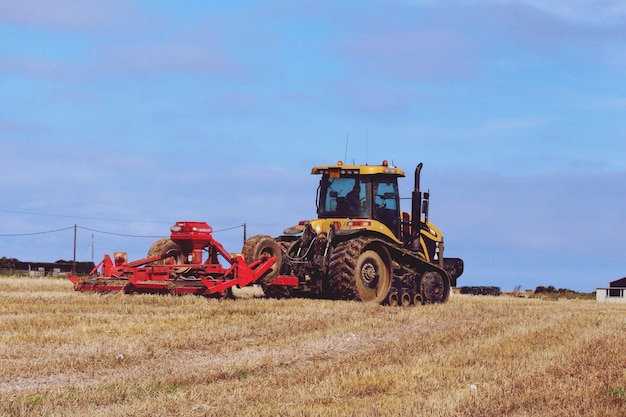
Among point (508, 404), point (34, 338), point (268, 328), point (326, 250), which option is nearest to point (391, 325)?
point (268, 328)

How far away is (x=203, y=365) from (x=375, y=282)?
10316 millimetres

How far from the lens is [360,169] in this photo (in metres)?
21.4

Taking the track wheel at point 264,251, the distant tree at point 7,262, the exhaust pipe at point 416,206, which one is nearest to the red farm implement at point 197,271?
the track wheel at point 264,251

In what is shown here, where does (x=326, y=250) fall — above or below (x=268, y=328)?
above

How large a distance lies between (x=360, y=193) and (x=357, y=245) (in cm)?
179

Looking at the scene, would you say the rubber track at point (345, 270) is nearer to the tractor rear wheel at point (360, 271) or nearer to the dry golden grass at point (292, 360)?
the tractor rear wheel at point (360, 271)

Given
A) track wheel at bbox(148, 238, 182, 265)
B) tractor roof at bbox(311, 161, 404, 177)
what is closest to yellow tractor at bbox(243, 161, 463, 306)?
tractor roof at bbox(311, 161, 404, 177)

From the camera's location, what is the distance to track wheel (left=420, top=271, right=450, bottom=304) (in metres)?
22.7

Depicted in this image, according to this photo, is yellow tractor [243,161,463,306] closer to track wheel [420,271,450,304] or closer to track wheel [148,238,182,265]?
track wheel [420,271,450,304]

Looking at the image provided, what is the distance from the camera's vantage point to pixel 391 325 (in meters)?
16.3

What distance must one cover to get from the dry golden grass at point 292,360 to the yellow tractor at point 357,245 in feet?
5.33

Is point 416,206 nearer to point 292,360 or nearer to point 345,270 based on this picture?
point 345,270

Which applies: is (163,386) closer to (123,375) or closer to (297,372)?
(123,375)

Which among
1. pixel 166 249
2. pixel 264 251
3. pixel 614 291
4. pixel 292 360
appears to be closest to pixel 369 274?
pixel 264 251
